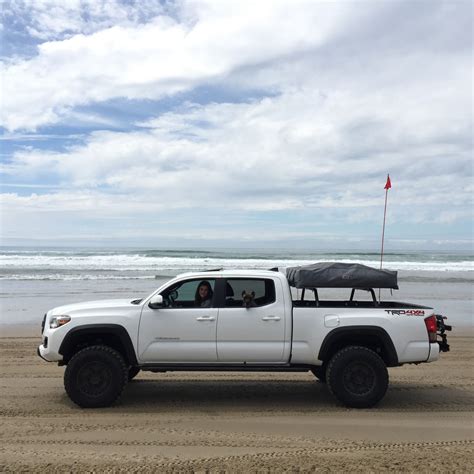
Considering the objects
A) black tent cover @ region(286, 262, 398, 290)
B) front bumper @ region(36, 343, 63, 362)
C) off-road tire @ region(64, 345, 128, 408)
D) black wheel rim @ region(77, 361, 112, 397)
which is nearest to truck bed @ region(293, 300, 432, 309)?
black tent cover @ region(286, 262, 398, 290)

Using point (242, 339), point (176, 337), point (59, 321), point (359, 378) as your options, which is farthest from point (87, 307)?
point (359, 378)

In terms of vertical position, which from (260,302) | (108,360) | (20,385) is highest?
(260,302)

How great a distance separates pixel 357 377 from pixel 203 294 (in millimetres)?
2183

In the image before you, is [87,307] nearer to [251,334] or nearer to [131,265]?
[251,334]

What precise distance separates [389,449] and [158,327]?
9.82 ft

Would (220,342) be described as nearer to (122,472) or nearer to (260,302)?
(260,302)

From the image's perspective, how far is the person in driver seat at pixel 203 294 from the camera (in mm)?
6898

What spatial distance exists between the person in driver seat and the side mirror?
0.48 m

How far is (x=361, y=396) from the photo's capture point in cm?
664

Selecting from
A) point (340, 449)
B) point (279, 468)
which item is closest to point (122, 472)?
point (279, 468)

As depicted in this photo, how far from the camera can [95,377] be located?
6.58m

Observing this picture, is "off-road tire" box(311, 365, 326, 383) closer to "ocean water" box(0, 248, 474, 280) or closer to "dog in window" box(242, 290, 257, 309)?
"dog in window" box(242, 290, 257, 309)

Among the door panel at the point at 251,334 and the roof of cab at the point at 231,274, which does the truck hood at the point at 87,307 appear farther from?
the door panel at the point at 251,334

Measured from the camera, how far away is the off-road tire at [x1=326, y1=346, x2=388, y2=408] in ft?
21.7
